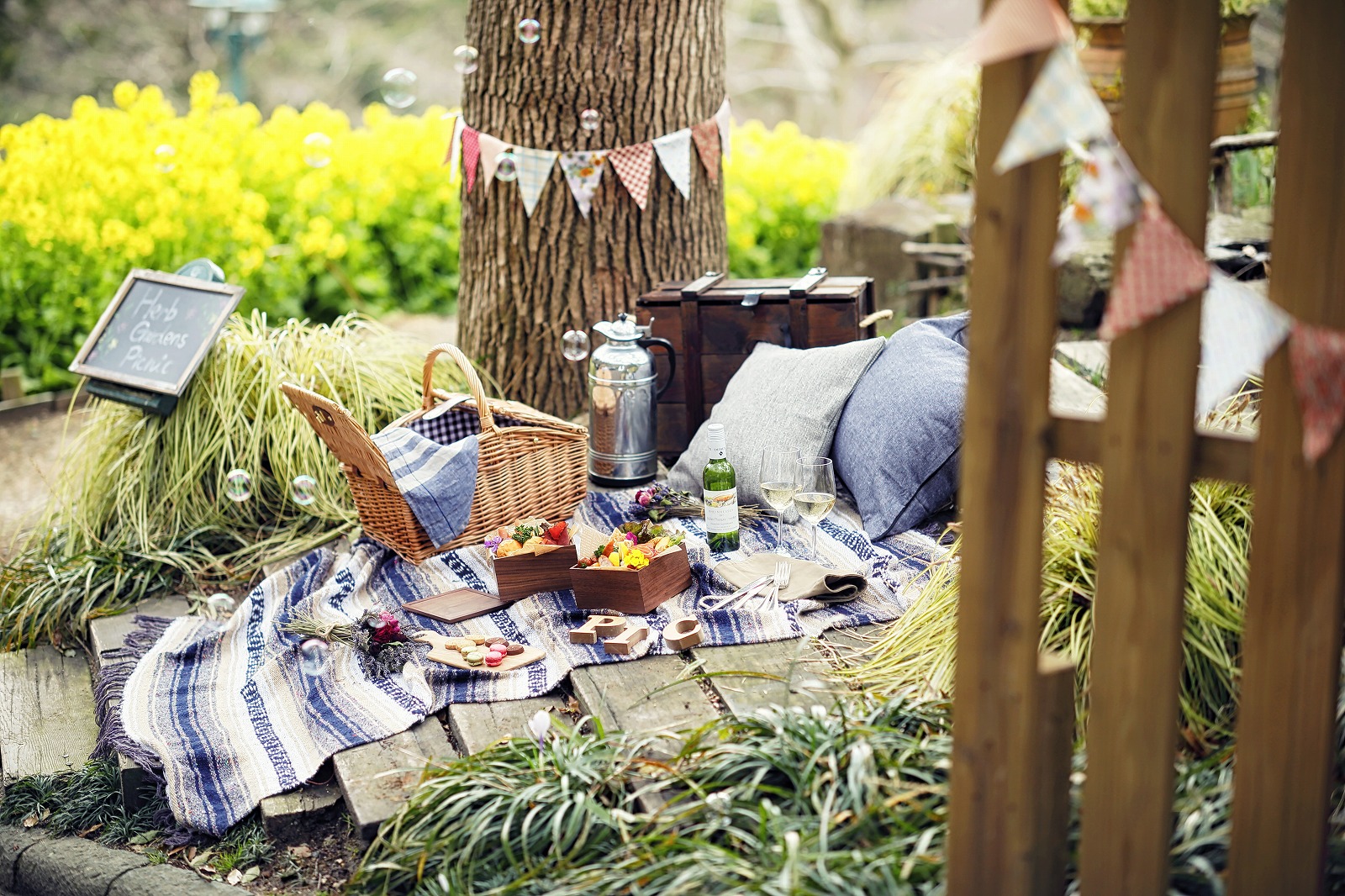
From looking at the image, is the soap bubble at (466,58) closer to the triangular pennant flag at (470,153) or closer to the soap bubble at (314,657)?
the triangular pennant flag at (470,153)

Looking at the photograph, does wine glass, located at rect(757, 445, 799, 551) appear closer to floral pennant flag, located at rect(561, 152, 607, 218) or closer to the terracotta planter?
floral pennant flag, located at rect(561, 152, 607, 218)

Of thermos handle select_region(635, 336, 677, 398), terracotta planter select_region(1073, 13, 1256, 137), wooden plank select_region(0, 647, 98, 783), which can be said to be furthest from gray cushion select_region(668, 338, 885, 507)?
terracotta planter select_region(1073, 13, 1256, 137)

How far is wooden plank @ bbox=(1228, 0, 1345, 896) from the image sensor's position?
1.51m

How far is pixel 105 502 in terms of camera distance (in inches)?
157

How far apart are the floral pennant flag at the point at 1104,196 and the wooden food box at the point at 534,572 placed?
1878 mm

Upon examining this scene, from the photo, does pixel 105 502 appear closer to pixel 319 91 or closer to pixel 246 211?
pixel 246 211

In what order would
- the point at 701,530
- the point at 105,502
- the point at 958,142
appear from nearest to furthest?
the point at 701,530 → the point at 105,502 → the point at 958,142

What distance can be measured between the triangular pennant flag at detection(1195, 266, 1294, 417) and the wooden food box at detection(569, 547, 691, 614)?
166 cm

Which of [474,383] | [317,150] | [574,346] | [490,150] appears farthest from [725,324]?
[317,150]

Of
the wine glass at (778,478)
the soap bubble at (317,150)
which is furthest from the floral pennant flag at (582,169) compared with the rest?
the wine glass at (778,478)

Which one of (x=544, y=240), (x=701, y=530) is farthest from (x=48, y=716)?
(x=544, y=240)

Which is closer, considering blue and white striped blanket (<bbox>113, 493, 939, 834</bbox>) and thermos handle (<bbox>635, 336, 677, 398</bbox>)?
blue and white striped blanket (<bbox>113, 493, 939, 834</bbox>)

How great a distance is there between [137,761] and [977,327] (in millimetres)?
2128

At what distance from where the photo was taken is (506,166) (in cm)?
428
